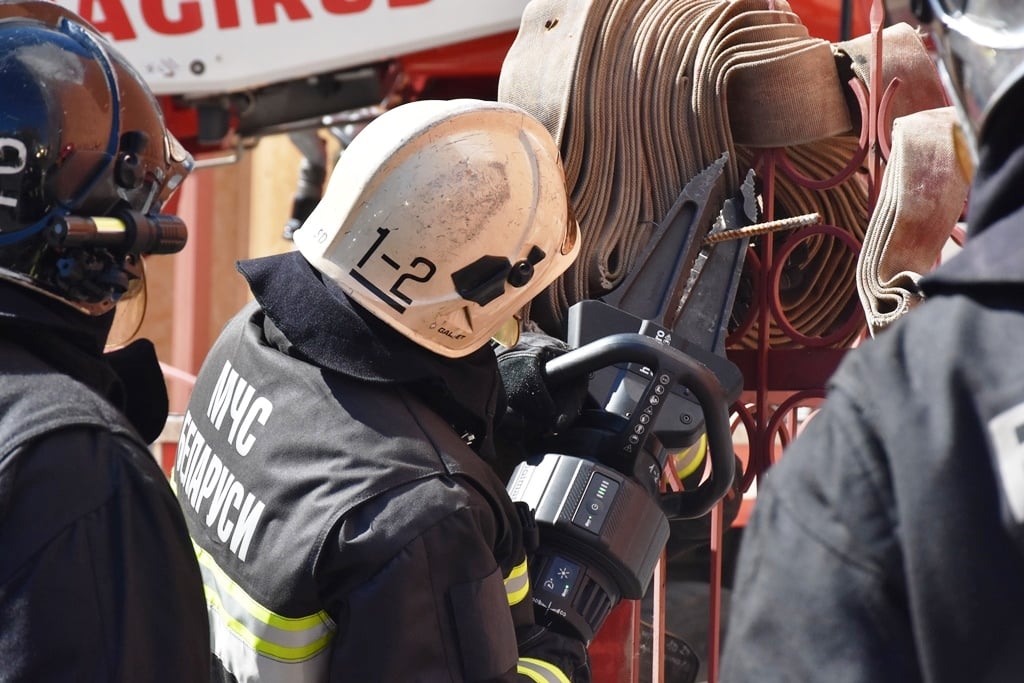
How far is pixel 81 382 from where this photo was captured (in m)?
1.65

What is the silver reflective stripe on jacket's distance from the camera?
5.96 ft

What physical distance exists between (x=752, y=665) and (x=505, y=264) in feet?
3.75

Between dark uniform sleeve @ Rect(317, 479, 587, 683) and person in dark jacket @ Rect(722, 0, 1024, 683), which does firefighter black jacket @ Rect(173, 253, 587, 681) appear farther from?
person in dark jacket @ Rect(722, 0, 1024, 683)

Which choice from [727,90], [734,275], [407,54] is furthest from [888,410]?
[407,54]

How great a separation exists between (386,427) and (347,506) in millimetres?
140

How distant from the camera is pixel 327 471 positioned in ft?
5.90

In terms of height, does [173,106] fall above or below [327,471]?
below

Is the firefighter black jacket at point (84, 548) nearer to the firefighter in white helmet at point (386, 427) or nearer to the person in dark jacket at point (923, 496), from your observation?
the firefighter in white helmet at point (386, 427)

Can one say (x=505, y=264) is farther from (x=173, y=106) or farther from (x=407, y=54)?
(x=173, y=106)

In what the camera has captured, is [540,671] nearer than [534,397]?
Yes

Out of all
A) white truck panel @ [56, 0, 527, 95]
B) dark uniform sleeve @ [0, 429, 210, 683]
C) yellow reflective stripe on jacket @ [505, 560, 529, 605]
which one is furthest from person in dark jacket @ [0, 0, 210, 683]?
white truck panel @ [56, 0, 527, 95]

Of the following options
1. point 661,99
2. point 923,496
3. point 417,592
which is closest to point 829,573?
point 923,496

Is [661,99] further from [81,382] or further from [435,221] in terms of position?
[81,382]

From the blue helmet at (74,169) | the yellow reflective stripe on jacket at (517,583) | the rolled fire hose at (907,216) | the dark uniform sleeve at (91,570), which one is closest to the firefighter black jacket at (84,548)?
the dark uniform sleeve at (91,570)
